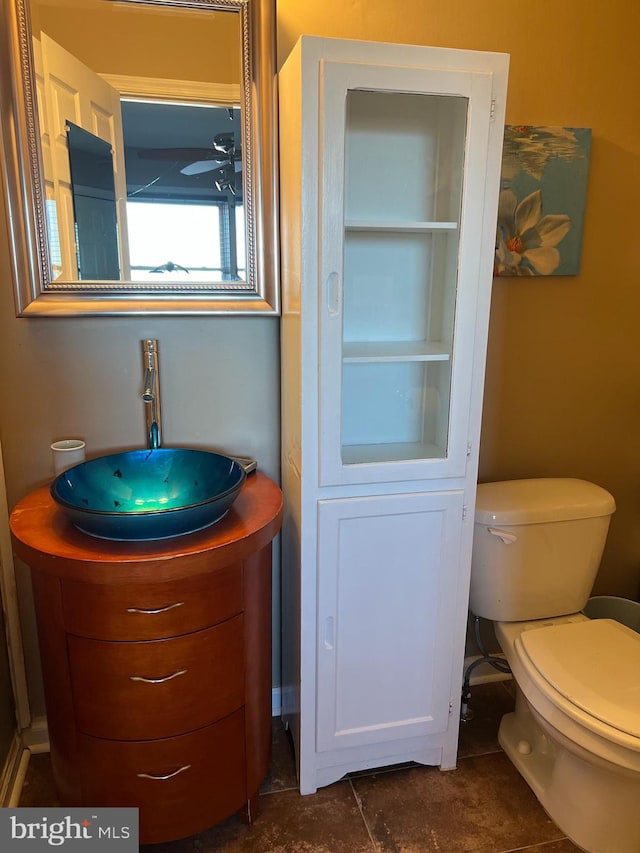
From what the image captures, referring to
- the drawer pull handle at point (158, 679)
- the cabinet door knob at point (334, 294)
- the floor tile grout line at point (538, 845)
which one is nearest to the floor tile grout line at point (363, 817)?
the floor tile grout line at point (538, 845)

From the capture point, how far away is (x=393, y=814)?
5.56ft

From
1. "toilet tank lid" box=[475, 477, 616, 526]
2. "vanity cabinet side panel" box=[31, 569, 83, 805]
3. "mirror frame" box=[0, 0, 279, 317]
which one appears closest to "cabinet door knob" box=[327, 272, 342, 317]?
"mirror frame" box=[0, 0, 279, 317]

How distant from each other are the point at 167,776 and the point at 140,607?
0.44 meters

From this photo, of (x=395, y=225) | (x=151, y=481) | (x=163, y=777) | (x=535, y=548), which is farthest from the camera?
(x=535, y=548)

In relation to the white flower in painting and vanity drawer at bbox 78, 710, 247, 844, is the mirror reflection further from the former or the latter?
vanity drawer at bbox 78, 710, 247, 844

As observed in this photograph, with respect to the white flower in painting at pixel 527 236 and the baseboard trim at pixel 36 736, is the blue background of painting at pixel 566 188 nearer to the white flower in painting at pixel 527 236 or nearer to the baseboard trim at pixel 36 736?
the white flower in painting at pixel 527 236

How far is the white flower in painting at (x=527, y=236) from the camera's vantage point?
6.11 ft

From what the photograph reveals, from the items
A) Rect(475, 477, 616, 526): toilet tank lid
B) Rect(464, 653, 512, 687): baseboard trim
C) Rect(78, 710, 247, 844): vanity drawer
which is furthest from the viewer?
Rect(464, 653, 512, 687): baseboard trim

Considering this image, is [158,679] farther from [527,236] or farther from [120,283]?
[527,236]

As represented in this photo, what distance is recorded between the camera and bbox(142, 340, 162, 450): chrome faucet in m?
1.70

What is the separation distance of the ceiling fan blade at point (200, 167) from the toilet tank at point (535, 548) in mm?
1197

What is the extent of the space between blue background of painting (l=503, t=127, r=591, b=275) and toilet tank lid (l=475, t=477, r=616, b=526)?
67 cm

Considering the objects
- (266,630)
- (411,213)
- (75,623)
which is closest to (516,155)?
(411,213)

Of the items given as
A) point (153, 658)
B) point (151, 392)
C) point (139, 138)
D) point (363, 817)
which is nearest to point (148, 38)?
point (139, 138)
